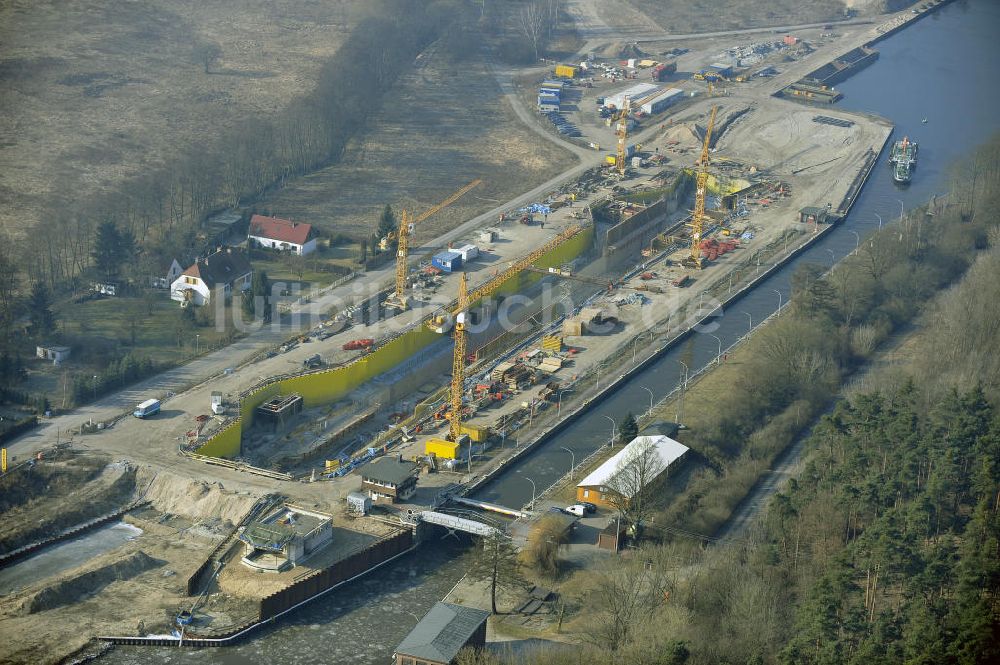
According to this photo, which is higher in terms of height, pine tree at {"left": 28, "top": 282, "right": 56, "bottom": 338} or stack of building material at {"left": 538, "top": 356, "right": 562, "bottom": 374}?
pine tree at {"left": 28, "top": 282, "right": 56, "bottom": 338}

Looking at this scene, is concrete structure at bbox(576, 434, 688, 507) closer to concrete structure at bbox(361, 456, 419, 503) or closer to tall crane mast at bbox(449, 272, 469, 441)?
tall crane mast at bbox(449, 272, 469, 441)

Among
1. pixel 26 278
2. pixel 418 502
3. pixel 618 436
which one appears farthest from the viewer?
pixel 26 278

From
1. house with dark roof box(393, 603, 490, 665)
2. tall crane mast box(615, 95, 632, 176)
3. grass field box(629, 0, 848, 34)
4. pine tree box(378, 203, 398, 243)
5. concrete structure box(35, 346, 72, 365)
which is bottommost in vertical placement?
house with dark roof box(393, 603, 490, 665)

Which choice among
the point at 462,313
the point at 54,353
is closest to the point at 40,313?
the point at 54,353

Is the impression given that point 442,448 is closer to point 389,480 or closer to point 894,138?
point 389,480

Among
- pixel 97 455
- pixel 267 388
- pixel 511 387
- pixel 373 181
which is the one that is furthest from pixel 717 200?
pixel 97 455

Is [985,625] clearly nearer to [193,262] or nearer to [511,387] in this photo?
[511,387]

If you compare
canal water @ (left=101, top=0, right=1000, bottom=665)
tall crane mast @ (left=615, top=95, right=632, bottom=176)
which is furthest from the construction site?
canal water @ (left=101, top=0, right=1000, bottom=665)
